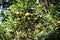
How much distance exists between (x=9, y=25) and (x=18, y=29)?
9cm

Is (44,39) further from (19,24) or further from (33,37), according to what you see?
(19,24)

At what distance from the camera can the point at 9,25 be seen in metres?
1.31

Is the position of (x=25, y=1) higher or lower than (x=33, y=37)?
higher

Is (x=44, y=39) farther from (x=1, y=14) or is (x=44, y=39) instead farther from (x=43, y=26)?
(x=1, y=14)

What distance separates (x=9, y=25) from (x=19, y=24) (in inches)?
3.6

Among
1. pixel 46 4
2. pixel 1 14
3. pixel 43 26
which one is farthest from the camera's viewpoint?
pixel 1 14

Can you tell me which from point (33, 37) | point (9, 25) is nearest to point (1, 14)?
point (9, 25)

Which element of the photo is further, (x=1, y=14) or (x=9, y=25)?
(x=1, y=14)

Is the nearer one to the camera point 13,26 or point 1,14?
point 13,26

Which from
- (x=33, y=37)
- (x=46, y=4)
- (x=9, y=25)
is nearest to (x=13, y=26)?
(x=9, y=25)

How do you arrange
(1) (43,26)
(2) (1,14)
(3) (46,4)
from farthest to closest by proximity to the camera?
(2) (1,14), (3) (46,4), (1) (43,26)

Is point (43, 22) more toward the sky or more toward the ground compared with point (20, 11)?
more toward the ground

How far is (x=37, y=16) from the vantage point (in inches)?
50.4

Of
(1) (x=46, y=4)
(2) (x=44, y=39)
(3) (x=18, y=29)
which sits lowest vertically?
(2) (x=44, y=39)
